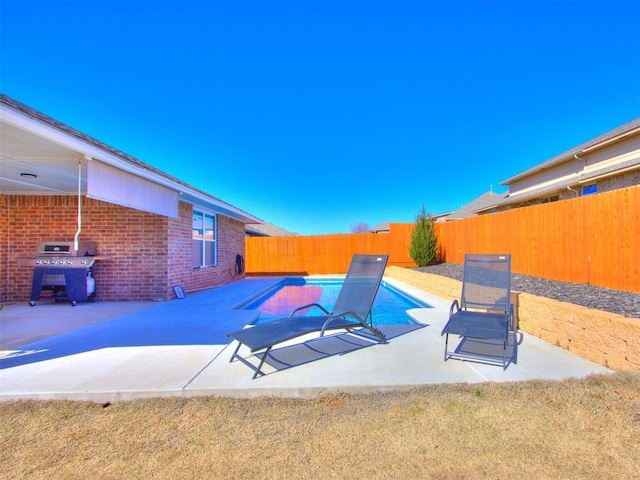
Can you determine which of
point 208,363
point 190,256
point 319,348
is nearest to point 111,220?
point 190,256

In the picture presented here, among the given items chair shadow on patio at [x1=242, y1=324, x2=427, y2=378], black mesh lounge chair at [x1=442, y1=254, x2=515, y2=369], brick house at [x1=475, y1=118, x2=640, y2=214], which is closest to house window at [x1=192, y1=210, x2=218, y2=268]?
chair shadow on patio at [x1=242, y1=324, x2=427, y2=378]

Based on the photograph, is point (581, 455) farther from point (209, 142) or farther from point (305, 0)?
point (209, 142)

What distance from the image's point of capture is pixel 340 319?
14.2 ft

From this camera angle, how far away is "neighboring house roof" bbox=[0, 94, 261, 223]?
3693mm

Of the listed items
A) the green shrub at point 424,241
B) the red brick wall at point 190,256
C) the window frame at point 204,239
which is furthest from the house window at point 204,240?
the green shrub at point 424,241

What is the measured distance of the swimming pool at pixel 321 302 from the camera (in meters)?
7.15

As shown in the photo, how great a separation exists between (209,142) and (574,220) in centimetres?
1450

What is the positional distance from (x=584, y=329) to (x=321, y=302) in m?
6.46

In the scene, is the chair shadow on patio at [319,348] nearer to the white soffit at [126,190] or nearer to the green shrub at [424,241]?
the white soffit at [126,190]

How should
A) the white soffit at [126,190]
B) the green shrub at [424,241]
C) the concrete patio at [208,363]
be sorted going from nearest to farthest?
the concrete patio at [208,363], the white soffit at [126,190], the green shrub at [424,241]

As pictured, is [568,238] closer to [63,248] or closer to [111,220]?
[111,220]

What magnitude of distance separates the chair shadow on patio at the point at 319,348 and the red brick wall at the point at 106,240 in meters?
5.29

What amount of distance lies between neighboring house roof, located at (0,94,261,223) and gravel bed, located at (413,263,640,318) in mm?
7374

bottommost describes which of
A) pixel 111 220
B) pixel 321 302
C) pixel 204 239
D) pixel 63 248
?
pixel 321 302
